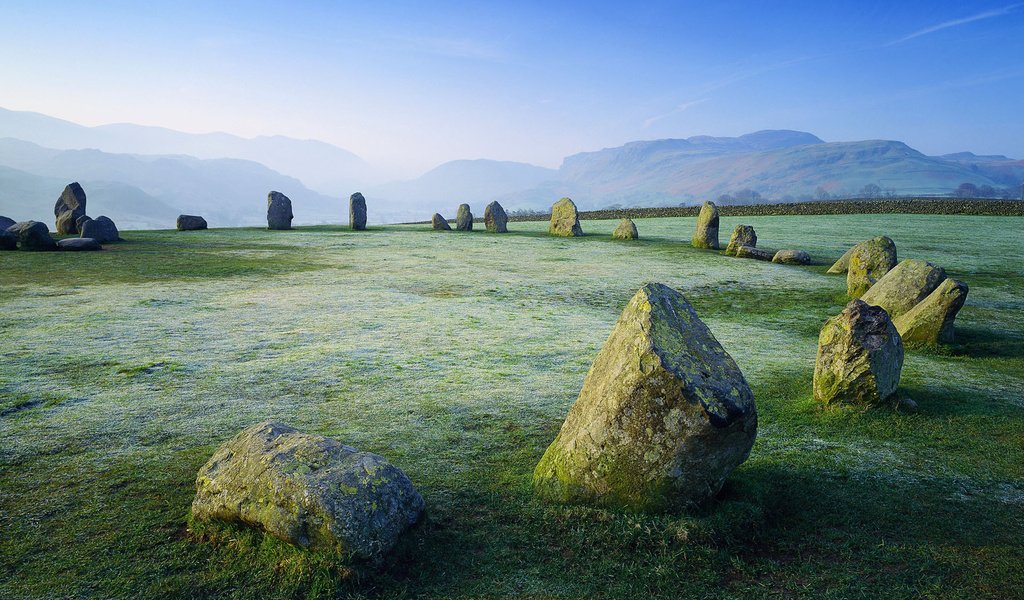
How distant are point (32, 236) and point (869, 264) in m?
25.6

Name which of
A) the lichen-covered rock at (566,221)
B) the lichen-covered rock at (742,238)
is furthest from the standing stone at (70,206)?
the lichen-covered rock at (742,238)

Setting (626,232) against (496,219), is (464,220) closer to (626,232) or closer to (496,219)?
(496,219)

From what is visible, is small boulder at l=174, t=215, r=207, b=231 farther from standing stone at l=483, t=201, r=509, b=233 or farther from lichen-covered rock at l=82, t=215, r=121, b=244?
standing stone at l=483, t=201, r=509, b=233

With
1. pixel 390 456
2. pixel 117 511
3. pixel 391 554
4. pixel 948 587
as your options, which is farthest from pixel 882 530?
pixel 117 511

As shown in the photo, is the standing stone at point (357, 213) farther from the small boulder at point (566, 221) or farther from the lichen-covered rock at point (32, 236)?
the lichen-covered rock at point (32, 236)

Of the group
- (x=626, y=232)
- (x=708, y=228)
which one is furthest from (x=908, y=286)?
(x=626, y=232)

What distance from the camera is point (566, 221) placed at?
104ft

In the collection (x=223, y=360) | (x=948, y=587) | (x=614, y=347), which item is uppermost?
(x=614, y=347)

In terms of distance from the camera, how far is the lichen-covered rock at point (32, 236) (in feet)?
67.0

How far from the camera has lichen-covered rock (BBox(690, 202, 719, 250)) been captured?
24984 mm

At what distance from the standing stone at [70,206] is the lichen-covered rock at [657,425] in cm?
2859

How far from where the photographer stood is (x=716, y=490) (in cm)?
477

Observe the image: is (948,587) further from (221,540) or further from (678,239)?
(678,239)

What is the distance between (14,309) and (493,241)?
19.2 m
